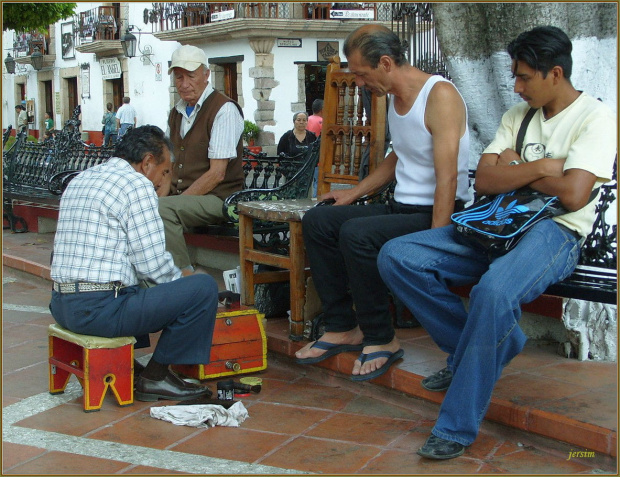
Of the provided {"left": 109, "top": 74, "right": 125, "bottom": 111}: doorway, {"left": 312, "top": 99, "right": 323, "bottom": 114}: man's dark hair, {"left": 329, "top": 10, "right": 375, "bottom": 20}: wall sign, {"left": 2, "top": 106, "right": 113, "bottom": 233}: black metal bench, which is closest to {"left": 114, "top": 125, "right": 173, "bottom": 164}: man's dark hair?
{"left": 2, "top": 106, "right": 113, "bottom": 233}: black metal bench

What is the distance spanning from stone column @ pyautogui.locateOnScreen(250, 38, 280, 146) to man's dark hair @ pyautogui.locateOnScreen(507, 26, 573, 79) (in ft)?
65.4

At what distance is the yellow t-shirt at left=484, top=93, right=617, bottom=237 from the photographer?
3238 mm

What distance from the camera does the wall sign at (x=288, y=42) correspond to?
76.4 ft

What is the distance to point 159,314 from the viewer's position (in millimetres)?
3758

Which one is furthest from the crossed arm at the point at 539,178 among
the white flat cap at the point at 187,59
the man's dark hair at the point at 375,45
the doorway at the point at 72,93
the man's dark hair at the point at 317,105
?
the doorway at the point at 72,93

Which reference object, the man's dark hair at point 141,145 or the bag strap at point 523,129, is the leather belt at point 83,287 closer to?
the man's dark hair at point 141,145

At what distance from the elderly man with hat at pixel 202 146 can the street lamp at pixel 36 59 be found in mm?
31266

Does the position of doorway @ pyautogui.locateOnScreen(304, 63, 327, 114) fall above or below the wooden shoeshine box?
above

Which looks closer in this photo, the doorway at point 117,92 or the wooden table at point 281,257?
the wooden table at point 281,257

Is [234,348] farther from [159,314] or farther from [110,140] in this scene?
[110,140]

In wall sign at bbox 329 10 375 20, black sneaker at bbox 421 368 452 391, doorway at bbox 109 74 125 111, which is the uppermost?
wall sign at bbox 329 10 375 20

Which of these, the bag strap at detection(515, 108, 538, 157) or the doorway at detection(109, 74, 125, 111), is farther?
the doorway at detection(109, 74, 125, 111)

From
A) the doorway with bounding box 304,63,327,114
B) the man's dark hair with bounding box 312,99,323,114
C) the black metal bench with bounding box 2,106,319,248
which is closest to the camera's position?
the black metal bench with bounding box 2,106,319,248

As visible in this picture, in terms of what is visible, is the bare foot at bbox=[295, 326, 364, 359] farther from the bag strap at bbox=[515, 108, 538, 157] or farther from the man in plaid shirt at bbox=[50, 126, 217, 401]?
the bag strap at bbox=[515, 108, 538, 157]
